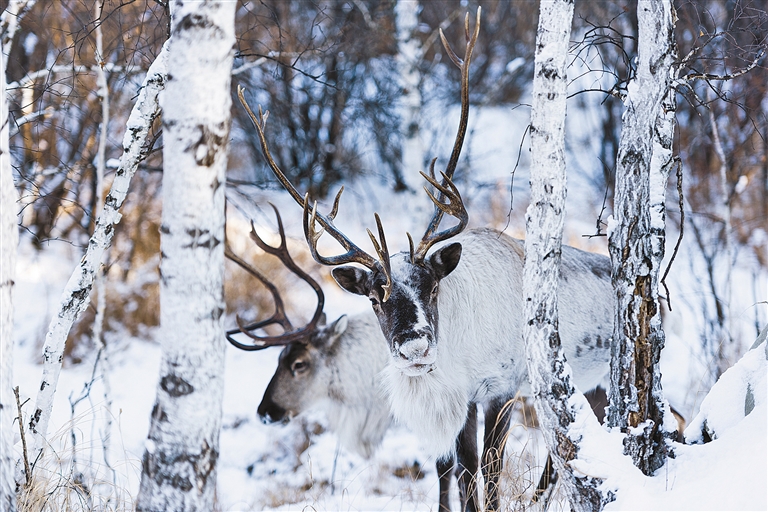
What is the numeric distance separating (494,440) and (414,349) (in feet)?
2.56

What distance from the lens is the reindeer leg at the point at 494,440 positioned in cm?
315

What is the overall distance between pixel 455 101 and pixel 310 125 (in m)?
2.31

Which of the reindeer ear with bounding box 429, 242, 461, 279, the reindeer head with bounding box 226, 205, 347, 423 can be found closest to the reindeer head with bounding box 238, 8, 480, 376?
the reindeer ear with bounding box 429, 242, 461, 279

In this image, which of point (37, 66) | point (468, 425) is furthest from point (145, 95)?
point (37, 66)

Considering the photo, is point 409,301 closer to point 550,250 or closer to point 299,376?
point 550,250

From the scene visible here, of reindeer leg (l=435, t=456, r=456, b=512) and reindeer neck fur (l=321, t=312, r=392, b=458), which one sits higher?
reindeer neck fur (l=321, t=312, r=392, b=458)

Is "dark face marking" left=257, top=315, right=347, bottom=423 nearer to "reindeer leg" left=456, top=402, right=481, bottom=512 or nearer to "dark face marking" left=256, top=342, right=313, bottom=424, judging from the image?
"dark face marking" left=256, top=342, right=313, bottom=424

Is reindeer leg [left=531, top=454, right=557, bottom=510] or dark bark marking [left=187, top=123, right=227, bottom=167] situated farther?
reindeer leg [left=531, top=454, right=557, bottom=510]

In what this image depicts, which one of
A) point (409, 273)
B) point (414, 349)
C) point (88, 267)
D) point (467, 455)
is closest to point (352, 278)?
point (409, 273)

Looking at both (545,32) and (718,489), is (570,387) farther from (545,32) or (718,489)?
(545,32)

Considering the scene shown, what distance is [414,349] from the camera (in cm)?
297

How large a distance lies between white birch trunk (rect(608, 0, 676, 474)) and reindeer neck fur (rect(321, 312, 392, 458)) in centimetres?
237

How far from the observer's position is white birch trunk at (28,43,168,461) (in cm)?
277

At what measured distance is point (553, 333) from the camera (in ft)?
8.09
